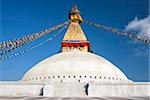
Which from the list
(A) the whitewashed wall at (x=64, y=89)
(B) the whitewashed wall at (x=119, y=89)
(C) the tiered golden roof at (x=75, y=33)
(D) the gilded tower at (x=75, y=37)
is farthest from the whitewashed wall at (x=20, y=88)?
(C) the tiered golden roof at (x=75, y=33)

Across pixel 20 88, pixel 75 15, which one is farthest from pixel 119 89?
pixel 75 15

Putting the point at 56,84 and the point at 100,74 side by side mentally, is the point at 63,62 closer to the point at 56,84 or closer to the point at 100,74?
the point at 100,74

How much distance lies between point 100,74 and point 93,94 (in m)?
8.39

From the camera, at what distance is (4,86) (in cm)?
3095

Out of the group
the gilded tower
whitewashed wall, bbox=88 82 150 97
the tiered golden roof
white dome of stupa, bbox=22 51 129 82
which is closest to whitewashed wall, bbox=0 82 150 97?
whitewashed wall, bbox=88 82 150 97

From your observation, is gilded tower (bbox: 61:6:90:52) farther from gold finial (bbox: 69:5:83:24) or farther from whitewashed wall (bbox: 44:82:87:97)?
whitewashed wall (bbox: 44:82:87:97)

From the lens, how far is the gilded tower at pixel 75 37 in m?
46.8

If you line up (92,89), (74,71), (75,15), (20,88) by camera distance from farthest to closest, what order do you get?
(75,15)
(74,71)
(20,88)
(92,89)

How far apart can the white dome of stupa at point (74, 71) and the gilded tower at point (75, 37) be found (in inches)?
237

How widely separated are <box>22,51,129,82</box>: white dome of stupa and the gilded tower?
6.02 metres

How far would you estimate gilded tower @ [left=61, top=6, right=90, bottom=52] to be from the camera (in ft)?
153

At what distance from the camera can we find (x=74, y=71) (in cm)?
3681

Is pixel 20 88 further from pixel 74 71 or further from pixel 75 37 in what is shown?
pixel 75 37

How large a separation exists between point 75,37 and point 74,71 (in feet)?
38.5
